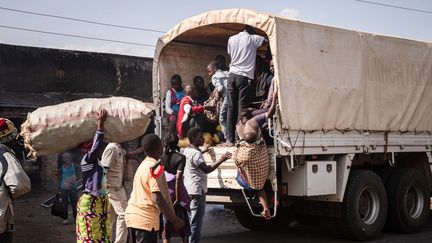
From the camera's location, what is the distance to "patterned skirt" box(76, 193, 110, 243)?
17.4 ft

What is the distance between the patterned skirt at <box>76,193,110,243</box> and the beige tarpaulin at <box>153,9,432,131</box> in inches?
108

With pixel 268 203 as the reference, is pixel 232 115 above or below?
above

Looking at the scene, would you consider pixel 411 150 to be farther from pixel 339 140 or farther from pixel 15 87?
pixel 15 87

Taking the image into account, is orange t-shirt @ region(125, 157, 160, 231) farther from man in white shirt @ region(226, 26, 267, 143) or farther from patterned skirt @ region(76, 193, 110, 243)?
man in white shirt @ region(226, 26, 267, 143)

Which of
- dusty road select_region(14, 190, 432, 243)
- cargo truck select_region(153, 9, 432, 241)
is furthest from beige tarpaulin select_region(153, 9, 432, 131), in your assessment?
dusty road select_region(14, 190, 432, 243)

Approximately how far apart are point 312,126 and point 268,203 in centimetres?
118

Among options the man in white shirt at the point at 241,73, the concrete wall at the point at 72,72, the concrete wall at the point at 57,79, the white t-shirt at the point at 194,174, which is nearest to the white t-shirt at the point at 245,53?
the man in white shirt at the point at 241,73

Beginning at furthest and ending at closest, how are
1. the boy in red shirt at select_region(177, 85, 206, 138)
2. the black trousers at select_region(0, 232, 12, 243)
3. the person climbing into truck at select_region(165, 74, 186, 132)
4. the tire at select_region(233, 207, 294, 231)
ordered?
the tire at select_region(233, 207, 294, 231) → the person climbing into truck at select_region(165, 74, 186, 132) → the boy in red shirt at select_region(177, 85, 206, 138) → the black trousers at select_region(0, 232, 12, 243)

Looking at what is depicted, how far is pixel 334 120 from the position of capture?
794cm

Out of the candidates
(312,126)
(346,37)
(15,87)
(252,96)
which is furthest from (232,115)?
(15,87)

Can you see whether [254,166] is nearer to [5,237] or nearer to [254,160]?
[254,160]

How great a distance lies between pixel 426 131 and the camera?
9594 mm

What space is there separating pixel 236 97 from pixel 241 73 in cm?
34

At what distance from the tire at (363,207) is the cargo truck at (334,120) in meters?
0.01
